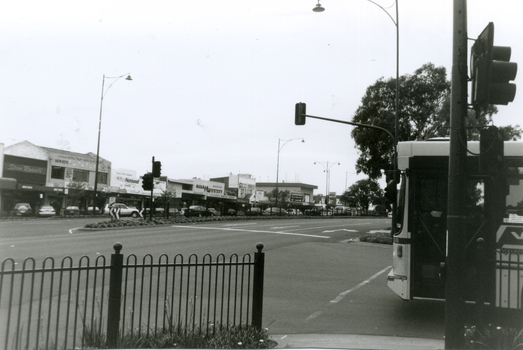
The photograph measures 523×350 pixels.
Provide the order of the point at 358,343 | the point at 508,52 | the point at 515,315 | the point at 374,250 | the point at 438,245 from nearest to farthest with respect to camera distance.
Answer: the point at 508,52, the point at 358,343, the point at 515,315, the point at 438,245, the point at 374,250

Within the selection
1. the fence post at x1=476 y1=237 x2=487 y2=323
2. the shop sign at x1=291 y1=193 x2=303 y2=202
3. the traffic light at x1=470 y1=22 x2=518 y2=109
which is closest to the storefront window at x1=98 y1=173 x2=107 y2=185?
the shop sign at x1=291 y1=193 x2=303 y2=202

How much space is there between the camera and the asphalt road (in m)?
7.65

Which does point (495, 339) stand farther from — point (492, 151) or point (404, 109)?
point (404, 109)

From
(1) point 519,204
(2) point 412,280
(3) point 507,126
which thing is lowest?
(2) point 412,280

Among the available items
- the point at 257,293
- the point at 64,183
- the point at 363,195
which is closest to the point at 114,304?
the point at 257,293

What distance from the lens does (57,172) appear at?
54.9 meters

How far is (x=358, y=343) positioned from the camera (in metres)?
6.31

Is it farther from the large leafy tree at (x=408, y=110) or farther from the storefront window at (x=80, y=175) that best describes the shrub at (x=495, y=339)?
the storefront window at (x=80, y=175)

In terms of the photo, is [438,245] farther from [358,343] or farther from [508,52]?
[508,52]

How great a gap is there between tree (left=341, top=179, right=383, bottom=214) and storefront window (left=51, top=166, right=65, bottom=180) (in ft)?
186

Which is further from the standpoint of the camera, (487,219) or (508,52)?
(487,219)

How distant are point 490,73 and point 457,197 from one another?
132 cm

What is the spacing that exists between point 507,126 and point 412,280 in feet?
79.8

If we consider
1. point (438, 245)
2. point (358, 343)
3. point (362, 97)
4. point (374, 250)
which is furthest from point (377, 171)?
point (358, 343)
